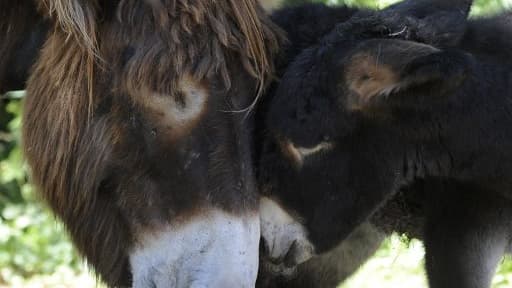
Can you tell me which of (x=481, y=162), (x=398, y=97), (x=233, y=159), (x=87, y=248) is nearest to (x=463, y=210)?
(x=481, y=162)

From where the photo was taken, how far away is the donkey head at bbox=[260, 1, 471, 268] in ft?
9.22

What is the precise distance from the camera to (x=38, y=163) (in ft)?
9.34

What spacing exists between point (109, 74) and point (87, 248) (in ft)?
1.74

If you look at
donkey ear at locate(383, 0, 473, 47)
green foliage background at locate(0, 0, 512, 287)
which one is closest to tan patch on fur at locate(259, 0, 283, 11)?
donkey ear at locate(383, 0, 473, 47)

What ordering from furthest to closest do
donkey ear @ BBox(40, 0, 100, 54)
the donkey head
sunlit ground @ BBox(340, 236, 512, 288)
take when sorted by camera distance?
sunlit ground @ BBox(340, 236, 512, 288), the donkey head, donkey ear @ BBox(40, 0, 100, 54)

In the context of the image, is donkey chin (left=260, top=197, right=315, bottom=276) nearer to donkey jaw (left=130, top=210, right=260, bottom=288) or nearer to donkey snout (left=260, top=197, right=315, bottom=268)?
donkey snout (left=260, top=197, right=315, bottom=268)

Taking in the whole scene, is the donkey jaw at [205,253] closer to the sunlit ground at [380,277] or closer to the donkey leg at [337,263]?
the donkey leg at [337,263]

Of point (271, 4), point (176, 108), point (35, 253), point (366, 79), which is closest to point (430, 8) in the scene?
point (366, 79)

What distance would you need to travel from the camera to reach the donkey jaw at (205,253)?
8.41ft

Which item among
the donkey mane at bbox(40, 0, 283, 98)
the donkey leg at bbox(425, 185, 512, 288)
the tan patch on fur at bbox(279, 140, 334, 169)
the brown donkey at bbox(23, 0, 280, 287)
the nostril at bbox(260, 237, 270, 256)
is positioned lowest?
the donkey leg at bbox(425, 185, 512, 288)

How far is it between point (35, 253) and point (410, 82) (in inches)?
126

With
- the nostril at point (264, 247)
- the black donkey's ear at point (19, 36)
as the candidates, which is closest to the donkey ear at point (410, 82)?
the nostril at point (264, 247)

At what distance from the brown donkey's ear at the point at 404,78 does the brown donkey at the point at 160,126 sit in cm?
27

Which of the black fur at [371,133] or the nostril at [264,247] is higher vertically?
the black fur at [371,133]
